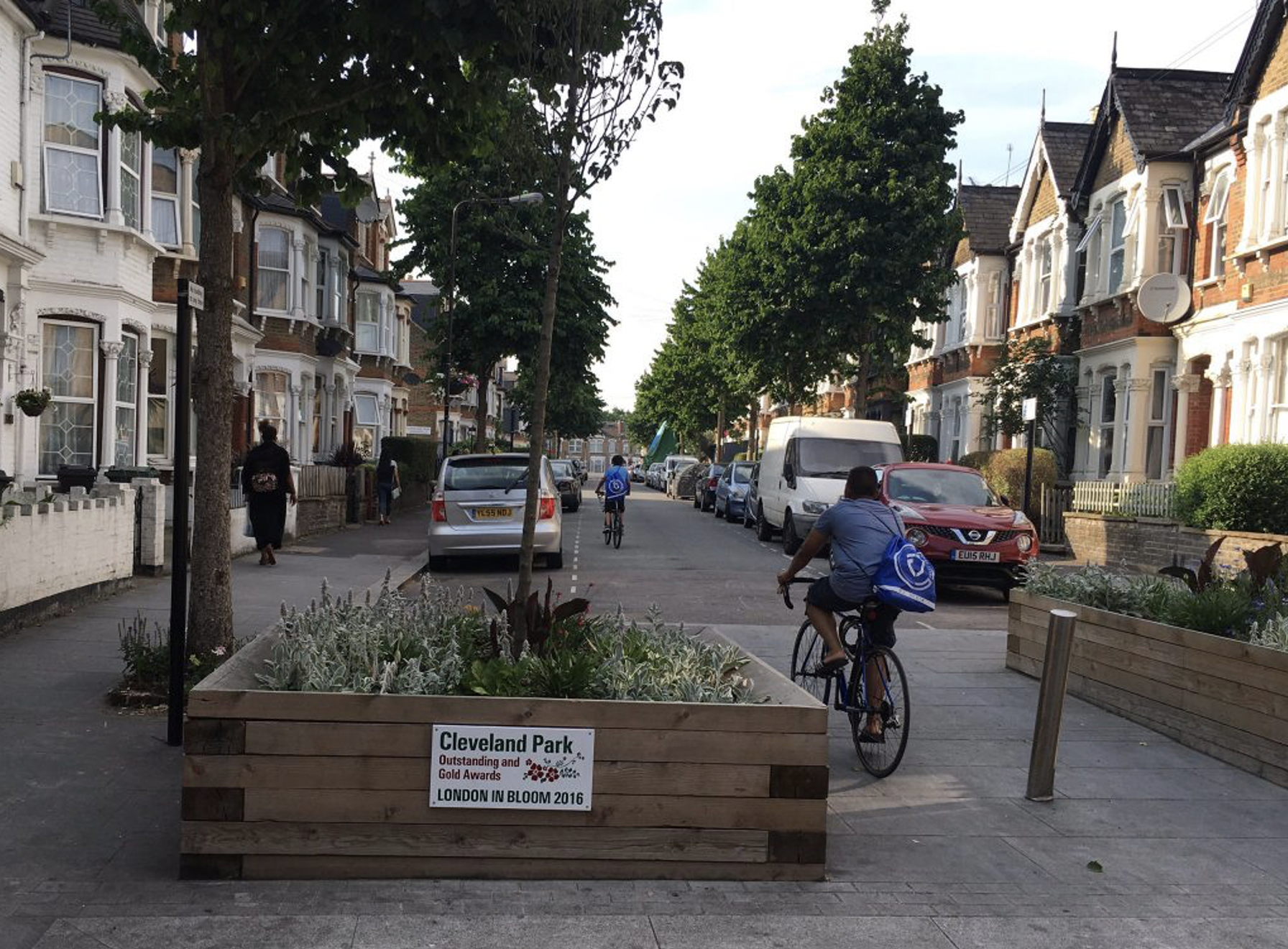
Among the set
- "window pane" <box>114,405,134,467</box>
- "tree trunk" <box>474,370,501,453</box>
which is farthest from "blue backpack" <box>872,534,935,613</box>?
"tree trunk" <box>474,370,501,453</box>

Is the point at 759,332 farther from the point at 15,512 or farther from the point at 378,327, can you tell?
the point at 15,512

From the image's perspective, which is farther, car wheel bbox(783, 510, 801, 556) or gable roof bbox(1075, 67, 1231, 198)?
gable roof bbox(1075, 67, 1231, 198)

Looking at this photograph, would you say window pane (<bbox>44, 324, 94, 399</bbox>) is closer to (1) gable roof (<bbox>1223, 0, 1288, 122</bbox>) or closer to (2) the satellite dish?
(2) the satellite dish

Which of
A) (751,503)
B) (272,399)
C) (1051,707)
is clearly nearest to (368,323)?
(272,399)

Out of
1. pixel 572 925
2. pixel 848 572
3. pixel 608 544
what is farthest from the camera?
pixel 608 544

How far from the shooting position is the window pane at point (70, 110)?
53.3 ft

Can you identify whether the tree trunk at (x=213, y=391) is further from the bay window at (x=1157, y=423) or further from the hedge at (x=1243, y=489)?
the bay window at (x=1157, y=423)

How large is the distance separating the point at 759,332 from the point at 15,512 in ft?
83.5

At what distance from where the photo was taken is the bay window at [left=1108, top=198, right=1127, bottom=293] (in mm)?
25625

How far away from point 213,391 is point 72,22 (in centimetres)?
1189

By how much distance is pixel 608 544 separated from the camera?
2298 centimetres

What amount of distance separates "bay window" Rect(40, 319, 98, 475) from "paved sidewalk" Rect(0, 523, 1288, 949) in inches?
393

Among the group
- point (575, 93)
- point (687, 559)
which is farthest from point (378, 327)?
point (575, 93)

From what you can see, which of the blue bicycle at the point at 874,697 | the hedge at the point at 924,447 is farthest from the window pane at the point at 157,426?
the hedge at the point at 924,447
